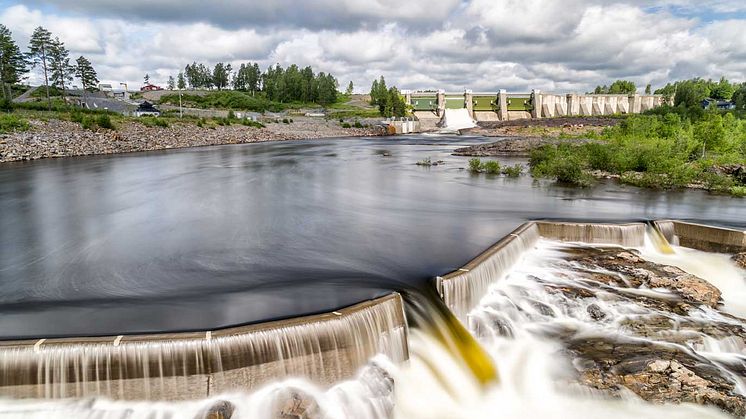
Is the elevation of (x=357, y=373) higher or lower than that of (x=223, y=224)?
lower

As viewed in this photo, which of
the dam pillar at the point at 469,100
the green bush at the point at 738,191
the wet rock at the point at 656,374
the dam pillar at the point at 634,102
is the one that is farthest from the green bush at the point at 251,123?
the dam pillar at the point at 634,102

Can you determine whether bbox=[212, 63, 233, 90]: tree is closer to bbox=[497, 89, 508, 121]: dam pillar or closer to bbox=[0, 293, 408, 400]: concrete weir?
bbox=[497, 89, 508, 121]: dam pillar

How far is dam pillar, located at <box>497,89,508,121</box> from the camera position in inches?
4077

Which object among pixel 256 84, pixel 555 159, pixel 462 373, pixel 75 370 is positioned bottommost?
pixel 462 373

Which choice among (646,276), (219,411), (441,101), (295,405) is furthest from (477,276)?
(441,101)

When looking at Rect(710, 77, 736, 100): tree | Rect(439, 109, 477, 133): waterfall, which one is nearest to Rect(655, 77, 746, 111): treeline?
Rect(710, 77, 736, 100): tree

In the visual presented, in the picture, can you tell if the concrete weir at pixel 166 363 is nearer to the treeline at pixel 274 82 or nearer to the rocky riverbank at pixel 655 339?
the rocky riverbank at pixel 655 339

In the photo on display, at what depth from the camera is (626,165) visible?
26.3 meters

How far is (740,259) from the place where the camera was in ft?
40.6

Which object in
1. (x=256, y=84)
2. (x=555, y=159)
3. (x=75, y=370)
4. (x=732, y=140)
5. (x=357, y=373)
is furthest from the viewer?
(x=256, y=84)

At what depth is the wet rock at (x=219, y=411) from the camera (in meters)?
6.42

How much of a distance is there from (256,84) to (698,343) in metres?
136

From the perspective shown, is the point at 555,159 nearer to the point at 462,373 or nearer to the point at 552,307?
the point at 552,307

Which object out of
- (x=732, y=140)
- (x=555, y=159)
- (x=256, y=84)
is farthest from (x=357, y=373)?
(x=256, y=84)
